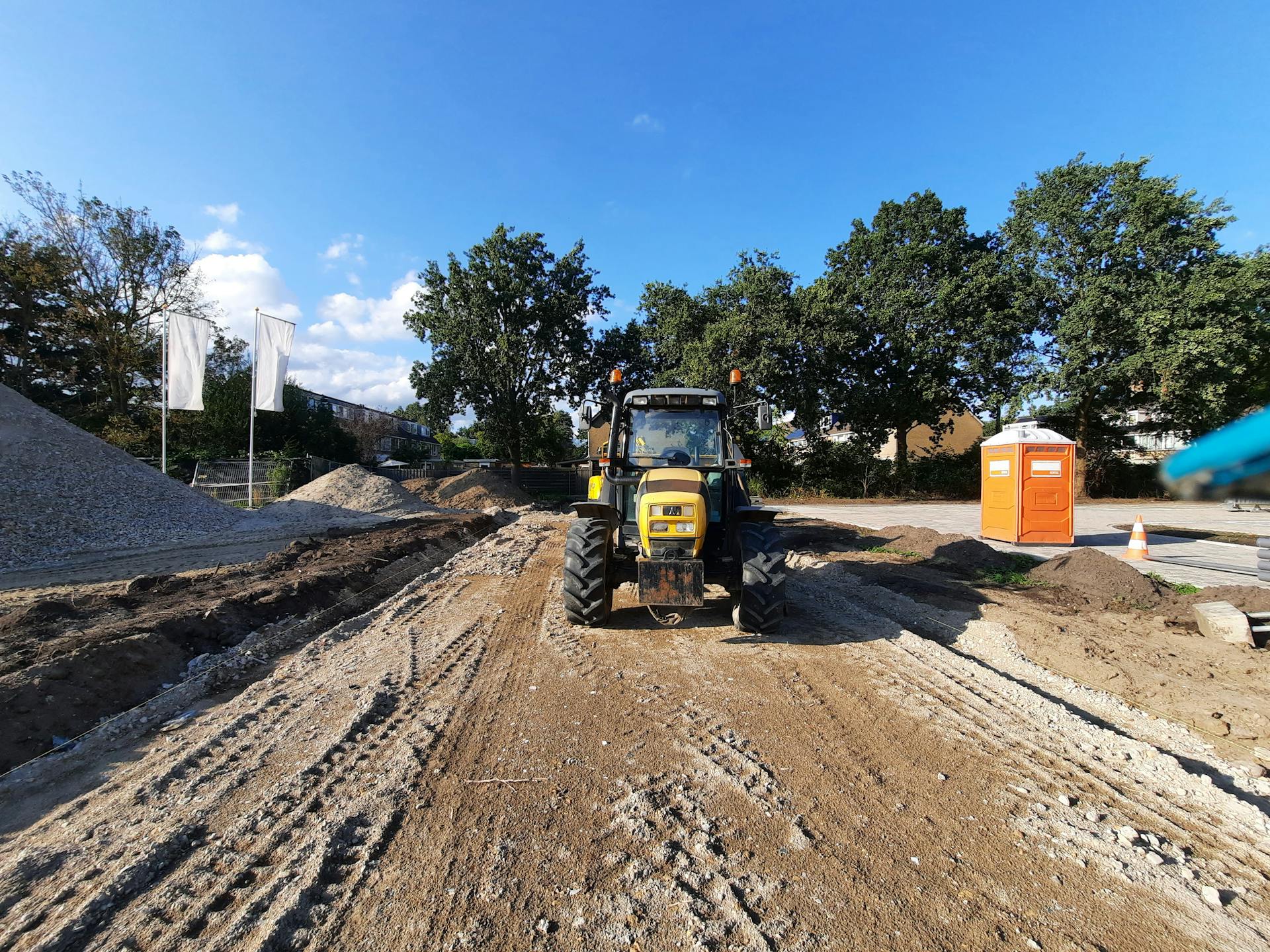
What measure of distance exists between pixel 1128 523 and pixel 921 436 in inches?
725

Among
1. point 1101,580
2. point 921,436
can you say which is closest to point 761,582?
point 1101,580

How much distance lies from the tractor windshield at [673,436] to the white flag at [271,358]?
58.1ft

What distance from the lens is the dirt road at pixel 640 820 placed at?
2096 mm

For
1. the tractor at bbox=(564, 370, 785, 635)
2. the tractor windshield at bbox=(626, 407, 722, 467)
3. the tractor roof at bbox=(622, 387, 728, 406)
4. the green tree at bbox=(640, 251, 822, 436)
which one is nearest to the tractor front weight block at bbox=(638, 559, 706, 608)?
the tractor at bbox=(564, 370, 785, 635)

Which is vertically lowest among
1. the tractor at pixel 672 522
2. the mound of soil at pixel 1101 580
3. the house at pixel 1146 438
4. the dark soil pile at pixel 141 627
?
the dark soil pile at pixel 141 627

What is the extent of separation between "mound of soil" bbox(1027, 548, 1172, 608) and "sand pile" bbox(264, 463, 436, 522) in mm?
16227

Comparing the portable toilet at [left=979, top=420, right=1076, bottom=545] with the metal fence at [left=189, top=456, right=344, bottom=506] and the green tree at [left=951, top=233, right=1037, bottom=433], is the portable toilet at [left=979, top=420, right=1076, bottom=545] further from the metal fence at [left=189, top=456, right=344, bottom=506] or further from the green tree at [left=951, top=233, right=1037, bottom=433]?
the metal fence at [left=189, top=456, right=344, bottom=506]

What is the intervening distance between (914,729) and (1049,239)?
85.7 feet

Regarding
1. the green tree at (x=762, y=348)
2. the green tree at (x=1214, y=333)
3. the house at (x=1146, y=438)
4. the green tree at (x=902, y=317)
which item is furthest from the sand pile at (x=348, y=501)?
the house at (x=1146, y=438)

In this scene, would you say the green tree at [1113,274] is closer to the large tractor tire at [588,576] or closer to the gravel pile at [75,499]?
the large tractor tire at [588,576]

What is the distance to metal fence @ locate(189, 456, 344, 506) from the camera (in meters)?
19.9

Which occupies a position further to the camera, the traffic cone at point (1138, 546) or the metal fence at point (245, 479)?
the metal fence at point (245, 479)

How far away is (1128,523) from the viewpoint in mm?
16078

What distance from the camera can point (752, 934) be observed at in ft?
6.73
